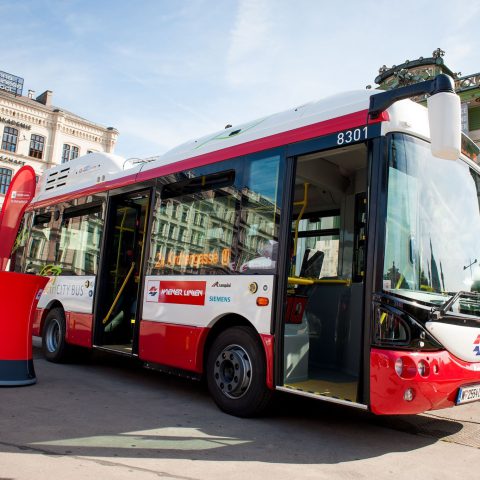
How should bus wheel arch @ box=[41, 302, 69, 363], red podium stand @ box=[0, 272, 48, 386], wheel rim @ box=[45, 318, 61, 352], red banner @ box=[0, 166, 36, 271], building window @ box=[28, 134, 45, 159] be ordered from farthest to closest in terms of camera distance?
building window @ box=[28, 134, 45, 159], wheel rim @ box=[45, 318, 61, 352], bus wheel arch @ box=[41, 302, 69, 363], red banner @ box=[0, 166, 36, 271], red podium stand @ box=[0, 272, 48, 386]

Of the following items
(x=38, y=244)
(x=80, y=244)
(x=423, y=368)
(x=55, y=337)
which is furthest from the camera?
(x=38, y=244)

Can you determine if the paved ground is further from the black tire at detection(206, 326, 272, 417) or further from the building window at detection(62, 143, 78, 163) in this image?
the building window at detection(62, 143, 78, 163)

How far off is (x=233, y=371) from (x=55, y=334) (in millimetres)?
4509

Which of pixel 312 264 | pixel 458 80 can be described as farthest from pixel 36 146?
pixel 312 264

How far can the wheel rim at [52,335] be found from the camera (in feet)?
28.2

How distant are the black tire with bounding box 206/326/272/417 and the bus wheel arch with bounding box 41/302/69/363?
3705mm

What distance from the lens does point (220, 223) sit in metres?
5.76

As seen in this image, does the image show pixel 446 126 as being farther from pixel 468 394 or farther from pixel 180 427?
pixel 180 427

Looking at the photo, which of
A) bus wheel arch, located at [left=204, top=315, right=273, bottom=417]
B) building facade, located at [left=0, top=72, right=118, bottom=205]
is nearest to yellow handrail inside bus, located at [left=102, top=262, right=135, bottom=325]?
bus wheel arch, located at [left=204, top=315, right=273, bottom=417]

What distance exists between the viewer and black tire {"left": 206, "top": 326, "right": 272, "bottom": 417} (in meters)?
5.00

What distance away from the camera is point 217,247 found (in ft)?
18.7

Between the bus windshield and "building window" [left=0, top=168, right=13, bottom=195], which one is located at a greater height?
"building window" [left=0, top=168, right=13, bottom=195]

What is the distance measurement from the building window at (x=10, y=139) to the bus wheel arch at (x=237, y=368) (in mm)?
41130

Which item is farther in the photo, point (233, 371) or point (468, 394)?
point (233, 371)
